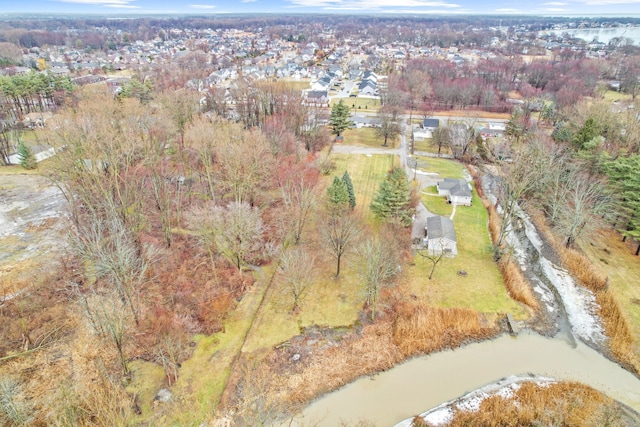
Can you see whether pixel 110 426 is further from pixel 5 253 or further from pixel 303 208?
pixel 5 253

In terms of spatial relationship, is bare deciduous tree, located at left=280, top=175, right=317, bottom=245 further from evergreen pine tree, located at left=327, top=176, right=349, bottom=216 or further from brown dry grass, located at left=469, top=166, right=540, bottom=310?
brown dry grass, located at left=469, top=166, right=540, bottom=310

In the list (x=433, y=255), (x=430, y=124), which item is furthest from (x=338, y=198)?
(x=430, y=124)

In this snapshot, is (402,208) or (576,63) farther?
(576,63)

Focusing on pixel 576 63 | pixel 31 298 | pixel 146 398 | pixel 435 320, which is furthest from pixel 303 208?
pixel 576 63

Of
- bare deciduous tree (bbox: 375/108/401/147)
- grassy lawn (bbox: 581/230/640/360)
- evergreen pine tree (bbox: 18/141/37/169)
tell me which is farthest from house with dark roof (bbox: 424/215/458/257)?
evergreen pine tree (bbox: 18/141/37/169)

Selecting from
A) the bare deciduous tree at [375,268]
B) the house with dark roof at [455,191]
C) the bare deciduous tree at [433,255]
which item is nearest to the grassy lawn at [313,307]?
the bare deciduous tree at [375,268]

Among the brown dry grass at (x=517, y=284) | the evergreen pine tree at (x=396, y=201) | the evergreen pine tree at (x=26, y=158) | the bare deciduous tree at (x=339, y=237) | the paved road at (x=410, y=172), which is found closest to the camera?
the brown dry grass at (x=517, y=284)

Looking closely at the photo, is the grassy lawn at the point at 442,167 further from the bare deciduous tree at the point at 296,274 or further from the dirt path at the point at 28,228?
the dirt path at the point at 28,228
